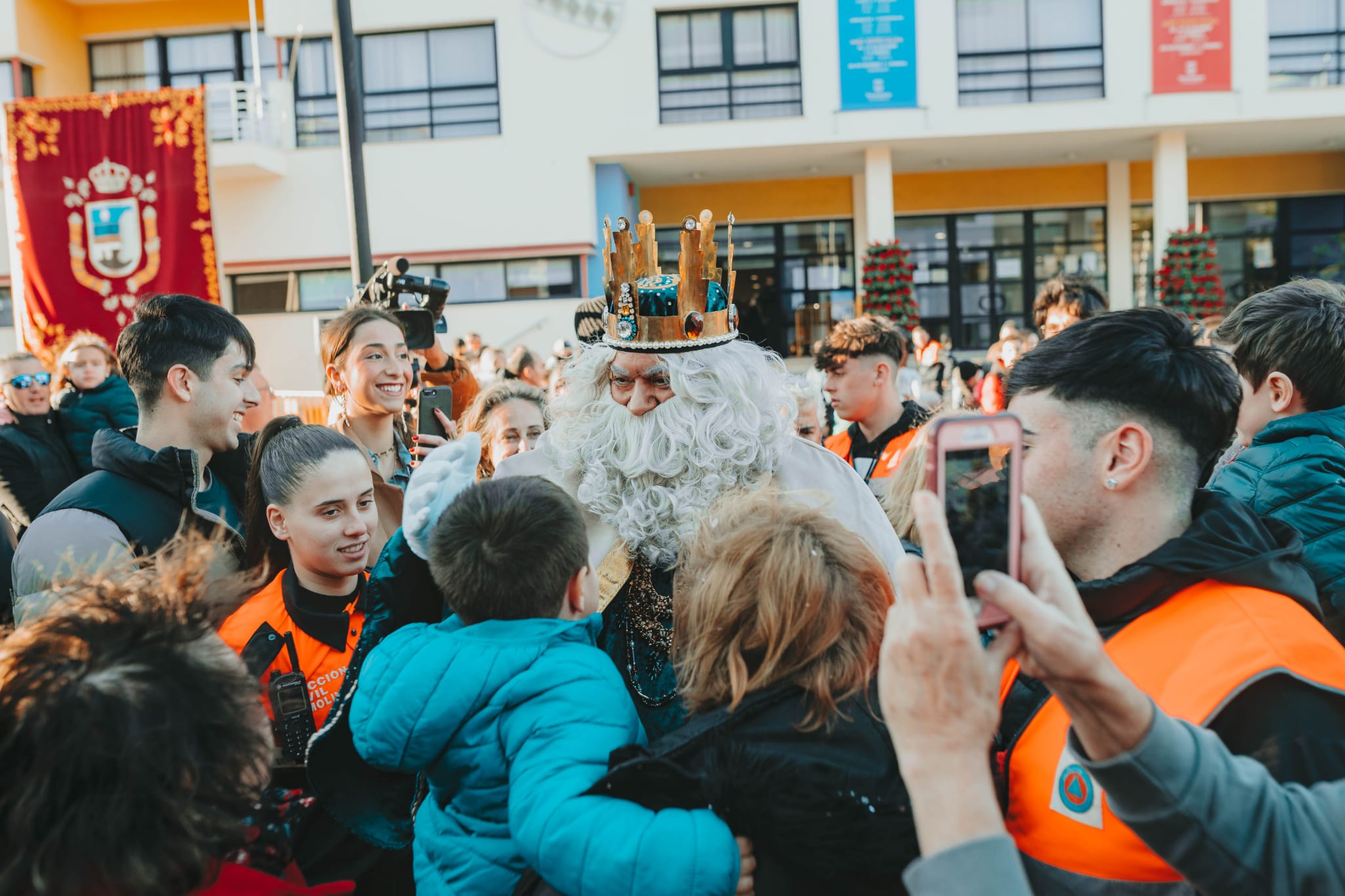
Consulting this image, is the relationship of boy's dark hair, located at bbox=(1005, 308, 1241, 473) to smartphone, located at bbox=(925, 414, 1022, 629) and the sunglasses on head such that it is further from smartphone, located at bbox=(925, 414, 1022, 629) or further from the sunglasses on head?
the sunglasses on head

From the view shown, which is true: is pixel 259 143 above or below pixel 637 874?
above

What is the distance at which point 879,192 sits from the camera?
53.0ft

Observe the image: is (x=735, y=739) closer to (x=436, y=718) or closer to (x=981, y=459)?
(x=436, y=718)

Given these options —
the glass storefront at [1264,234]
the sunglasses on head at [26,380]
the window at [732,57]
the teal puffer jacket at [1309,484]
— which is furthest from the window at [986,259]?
the teal puffer jacket at [1309,484]

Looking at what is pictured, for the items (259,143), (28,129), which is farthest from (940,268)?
(28,129)

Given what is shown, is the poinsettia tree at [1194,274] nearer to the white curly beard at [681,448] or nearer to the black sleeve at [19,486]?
the white curly beard at [681,448]

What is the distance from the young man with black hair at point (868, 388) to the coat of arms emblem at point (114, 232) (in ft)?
24.1

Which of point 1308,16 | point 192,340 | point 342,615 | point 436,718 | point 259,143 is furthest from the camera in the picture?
point 1308,16

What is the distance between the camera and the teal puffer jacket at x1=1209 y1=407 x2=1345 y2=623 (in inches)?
87.0

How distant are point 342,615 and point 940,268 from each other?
17.6 meters

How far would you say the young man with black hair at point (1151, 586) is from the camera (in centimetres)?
129

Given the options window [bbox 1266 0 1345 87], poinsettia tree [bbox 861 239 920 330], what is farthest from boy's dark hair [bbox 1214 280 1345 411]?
window [bbox 1266 0 1345 87]

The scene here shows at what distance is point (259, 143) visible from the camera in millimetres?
14781

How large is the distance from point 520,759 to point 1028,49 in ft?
57.1
